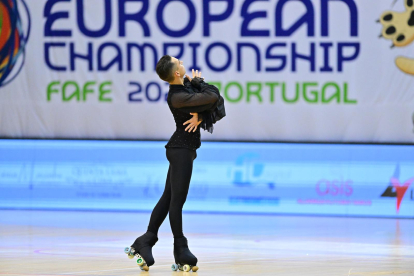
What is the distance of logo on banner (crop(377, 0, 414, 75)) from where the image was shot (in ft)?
25.4

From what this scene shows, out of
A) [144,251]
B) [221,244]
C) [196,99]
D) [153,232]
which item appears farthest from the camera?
[221,244]

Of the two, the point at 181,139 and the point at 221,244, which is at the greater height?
the point at 181,139

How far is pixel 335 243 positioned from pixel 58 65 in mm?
3965

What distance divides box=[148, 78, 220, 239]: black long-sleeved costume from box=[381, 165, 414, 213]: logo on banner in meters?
3.63

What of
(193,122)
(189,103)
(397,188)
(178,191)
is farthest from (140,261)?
(397,188)

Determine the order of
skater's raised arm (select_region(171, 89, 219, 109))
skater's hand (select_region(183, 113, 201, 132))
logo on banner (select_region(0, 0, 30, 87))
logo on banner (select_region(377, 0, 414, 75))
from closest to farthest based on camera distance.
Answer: skater's raised arm (select_region(171, 89, 219, 109)), skater's hand (select_region(183, 113, 201, 132)), logo on banner (select_region(377, 0, 414, 75)), logo on banner (select_region(0, 0, 30, 87))

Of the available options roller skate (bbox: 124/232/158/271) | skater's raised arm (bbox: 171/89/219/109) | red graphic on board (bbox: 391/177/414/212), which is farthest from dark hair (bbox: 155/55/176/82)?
red graphic on board (bbox: 391/177/414/212)

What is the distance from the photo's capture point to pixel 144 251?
4.73 m

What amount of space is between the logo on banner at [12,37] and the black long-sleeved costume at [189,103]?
4164mm

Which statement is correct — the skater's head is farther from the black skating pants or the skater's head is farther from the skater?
the black skating pants

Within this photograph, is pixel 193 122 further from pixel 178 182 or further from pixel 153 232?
pixel 153 232

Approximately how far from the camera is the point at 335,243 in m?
6.01

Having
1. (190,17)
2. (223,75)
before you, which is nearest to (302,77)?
(223,75)

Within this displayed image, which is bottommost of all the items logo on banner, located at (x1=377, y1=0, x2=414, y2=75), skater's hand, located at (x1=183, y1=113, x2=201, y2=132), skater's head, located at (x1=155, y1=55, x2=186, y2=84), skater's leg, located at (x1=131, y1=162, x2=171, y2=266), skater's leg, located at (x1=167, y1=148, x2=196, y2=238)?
skater's leg, located at (x1=131, y1=162, x2=171, y2=266)
